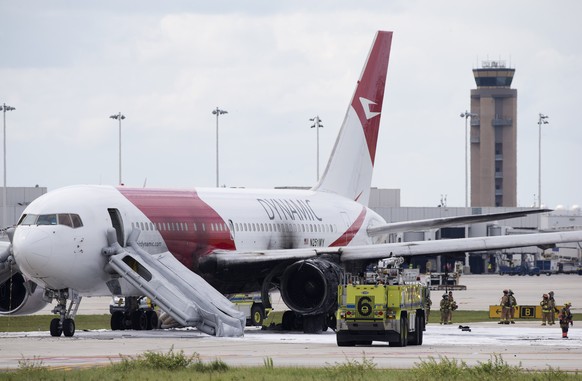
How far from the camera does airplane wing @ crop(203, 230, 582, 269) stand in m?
45.7

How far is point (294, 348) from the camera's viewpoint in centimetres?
3862

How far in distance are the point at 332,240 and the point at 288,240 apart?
311 cm

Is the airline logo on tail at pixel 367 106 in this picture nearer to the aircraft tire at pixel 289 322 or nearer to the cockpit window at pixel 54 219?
the aircraft tire at pixel 289 322

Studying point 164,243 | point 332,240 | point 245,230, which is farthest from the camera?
point 332,240

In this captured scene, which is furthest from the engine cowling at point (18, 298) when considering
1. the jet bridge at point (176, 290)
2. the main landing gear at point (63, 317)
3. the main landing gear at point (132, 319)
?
the jet bridge at point (176, 290)

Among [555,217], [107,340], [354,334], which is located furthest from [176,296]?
[555,217]

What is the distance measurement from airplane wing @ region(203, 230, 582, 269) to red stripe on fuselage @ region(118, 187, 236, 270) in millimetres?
678

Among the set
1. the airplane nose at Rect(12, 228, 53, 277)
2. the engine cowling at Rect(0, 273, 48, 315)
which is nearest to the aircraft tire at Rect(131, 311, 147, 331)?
the engine cowling at Rect(0, 273, 48, 315)

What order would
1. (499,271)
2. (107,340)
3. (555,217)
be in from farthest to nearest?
(555,217) < (499,271) < (107,340)

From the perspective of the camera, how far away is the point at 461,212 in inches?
6073

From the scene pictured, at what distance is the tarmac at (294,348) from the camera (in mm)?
33312

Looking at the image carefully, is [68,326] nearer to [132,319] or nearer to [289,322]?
[132,319]

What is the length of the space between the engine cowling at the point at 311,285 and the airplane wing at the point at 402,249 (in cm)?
69

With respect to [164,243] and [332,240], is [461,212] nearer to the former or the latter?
[332,240]
